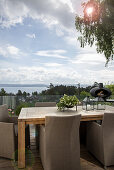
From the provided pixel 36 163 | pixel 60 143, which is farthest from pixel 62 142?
pixel 36 163

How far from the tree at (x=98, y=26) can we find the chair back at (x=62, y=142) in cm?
700

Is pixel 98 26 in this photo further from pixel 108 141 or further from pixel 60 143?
pixel 60 143

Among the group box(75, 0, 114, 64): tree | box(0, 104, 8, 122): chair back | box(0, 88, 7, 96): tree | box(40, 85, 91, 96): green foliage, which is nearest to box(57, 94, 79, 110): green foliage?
box(0, 104, 8, 122): chair back

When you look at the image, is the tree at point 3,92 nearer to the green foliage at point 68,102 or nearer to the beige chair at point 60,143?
the green foliage at point 68,102

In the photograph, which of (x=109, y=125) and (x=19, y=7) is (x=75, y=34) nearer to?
(x=19, y=7)

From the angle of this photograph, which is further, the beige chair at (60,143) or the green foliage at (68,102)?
the green foliage at (68,102)

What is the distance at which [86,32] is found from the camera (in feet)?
28.8

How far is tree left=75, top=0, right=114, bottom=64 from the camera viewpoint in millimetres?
8094

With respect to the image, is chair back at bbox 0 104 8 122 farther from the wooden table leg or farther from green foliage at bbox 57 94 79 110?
→ green foliage at bbox 57 94 79 110

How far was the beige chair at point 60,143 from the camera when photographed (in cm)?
227

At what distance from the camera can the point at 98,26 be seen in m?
8.55

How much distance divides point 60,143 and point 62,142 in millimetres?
28

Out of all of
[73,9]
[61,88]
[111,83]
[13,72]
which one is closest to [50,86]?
[61,88]

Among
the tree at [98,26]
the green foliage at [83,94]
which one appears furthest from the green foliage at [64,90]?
the tree at [98,26]
